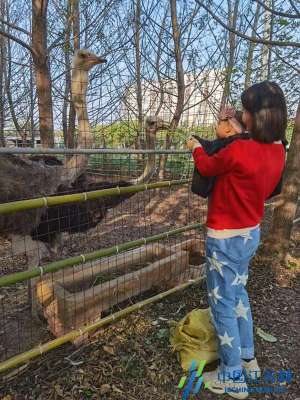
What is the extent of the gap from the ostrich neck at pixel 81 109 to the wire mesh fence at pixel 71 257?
0.21 m

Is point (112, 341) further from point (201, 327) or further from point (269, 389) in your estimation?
point (269, 389)

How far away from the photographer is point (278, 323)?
9.15 ft

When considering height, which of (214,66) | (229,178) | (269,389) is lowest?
(269,389)

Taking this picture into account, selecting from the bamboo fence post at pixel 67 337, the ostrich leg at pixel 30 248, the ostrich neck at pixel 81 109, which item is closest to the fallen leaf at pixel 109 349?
the bamboo fence post at pixel 67 337

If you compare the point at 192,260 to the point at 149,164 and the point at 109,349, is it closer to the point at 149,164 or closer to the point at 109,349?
the point at 149,164

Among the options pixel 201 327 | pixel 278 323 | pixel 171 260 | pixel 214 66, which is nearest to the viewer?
pixel 201 327

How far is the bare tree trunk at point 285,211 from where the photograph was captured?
364 cm

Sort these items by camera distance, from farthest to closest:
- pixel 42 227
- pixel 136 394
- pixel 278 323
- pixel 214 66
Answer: pixel 214 66 < pixel 42 227 < pixel 278 323 < pixel 136 394

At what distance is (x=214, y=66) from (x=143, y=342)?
5.87 m

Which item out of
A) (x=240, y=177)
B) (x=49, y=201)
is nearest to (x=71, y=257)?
(x=49, y=201)

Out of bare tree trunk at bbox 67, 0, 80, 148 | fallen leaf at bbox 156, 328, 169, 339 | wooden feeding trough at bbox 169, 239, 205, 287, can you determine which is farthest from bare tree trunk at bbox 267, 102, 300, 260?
bare tree trunk at bbox 67, 0, 80, 148

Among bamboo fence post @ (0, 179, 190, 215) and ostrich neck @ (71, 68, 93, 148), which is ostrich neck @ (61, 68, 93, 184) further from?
bamboo fence post @ (0, 179, 190, 215)

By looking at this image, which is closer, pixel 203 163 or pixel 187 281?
pixel 203 163

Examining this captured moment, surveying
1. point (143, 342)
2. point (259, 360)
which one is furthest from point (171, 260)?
point (259, 360)
